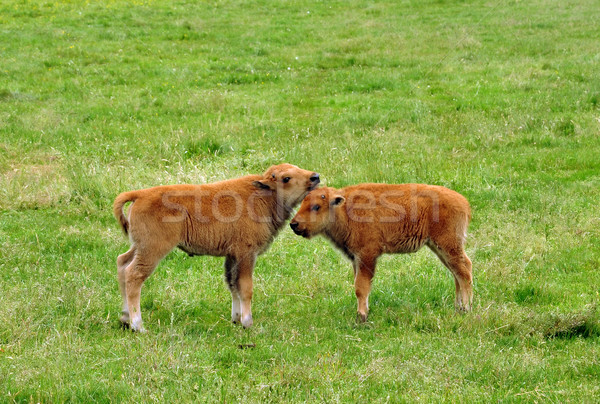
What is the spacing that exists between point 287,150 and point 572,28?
17.4 meters

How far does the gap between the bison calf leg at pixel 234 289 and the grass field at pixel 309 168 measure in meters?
0.22

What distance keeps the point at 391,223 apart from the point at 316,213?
0.89 meters

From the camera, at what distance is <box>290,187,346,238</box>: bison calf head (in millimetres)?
8266

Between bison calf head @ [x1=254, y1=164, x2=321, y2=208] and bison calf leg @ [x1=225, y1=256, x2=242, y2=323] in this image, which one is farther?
bison calf head @ [x1=254, y1=164, x2=321, y2=208]

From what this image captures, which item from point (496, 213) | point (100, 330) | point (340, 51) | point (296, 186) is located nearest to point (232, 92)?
point (340, 51)

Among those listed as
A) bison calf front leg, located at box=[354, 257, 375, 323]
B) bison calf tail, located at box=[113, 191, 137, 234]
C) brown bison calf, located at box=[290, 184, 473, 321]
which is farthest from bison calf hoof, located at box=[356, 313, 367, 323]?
bison calf tail, located at box=[113, 191, 137, 234]

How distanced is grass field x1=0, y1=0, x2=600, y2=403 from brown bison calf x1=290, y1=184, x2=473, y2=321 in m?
0.50

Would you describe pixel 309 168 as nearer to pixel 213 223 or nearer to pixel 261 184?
pixel 261 184

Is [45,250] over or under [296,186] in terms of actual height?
under

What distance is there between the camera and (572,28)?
1055 inches

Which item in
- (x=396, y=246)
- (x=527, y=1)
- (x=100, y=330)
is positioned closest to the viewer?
(x=100, y=330)

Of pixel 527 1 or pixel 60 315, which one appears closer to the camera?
pixel 60 315

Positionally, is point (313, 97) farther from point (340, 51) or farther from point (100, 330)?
point (100, 330)

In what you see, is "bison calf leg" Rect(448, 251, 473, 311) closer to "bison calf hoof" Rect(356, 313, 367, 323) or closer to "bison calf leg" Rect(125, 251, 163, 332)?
"bison calf hoof" Rect(356, 313, 367, 323)
